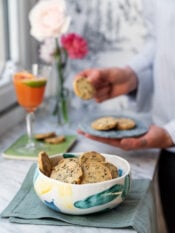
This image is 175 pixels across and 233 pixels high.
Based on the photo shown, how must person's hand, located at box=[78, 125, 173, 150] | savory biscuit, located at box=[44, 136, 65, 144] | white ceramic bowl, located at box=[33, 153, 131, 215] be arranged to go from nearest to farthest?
white ceramic bowl, located at box=[33, 153, 131, 215], person's hand, located at box=[78, 125, 173, 150], savory biscuit, located at box=[44, 136, 65, 144]

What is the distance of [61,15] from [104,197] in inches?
26.8

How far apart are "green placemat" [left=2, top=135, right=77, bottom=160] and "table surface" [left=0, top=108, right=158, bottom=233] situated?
0.01m

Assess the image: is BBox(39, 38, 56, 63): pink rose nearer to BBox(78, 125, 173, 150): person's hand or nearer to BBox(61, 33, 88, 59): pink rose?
BBox(61, 33, 88, 59): pink rose

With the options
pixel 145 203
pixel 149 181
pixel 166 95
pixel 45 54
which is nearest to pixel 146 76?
pixel 166 95

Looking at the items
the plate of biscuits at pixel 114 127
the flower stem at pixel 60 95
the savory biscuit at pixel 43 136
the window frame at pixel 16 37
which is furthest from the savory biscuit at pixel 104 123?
the window frame at pixel 16 37

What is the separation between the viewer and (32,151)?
1229mm

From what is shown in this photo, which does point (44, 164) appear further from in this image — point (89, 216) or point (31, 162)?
point (31, 162)

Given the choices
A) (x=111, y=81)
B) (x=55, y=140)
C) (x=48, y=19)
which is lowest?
(x=55, y=140)

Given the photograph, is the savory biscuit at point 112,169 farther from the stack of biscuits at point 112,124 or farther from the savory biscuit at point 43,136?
the savory biscuit at point 43,136

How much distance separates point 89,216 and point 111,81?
0.64 metres

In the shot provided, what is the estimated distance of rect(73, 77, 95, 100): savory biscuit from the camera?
135 centimetres

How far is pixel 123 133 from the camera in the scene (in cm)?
122

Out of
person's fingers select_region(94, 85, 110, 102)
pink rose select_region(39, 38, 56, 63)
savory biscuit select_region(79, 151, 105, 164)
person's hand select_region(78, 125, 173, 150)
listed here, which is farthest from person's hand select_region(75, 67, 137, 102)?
savory biscuit select_region(79, 151, 105, 164)

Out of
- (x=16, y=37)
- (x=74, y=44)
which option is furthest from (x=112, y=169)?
(x=16, y=37)
